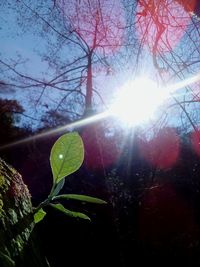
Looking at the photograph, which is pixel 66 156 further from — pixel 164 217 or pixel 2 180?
pixel 164 217

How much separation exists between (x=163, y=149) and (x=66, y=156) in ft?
53.4

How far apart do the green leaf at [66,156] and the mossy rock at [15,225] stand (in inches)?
2.0

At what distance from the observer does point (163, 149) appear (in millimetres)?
16469

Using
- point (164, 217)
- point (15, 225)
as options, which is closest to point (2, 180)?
point (15, 225)

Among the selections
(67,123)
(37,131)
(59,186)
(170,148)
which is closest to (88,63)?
(67,123)

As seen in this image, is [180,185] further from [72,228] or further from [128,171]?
[72,228]

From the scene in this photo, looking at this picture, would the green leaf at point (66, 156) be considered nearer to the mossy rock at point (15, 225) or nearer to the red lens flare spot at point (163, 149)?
the mossy rock at point (15, 225)

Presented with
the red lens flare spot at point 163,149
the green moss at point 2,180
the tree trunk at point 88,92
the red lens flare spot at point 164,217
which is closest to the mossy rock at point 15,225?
the green moss at point 2,180

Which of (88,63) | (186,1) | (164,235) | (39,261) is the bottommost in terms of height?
(164,235)

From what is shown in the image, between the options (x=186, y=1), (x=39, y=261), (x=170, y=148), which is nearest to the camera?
(x=39, y=261)

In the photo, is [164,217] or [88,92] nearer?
[164,217]

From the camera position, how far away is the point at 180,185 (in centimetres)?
1312

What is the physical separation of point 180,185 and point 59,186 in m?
13.0

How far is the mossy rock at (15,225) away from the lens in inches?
13.1
